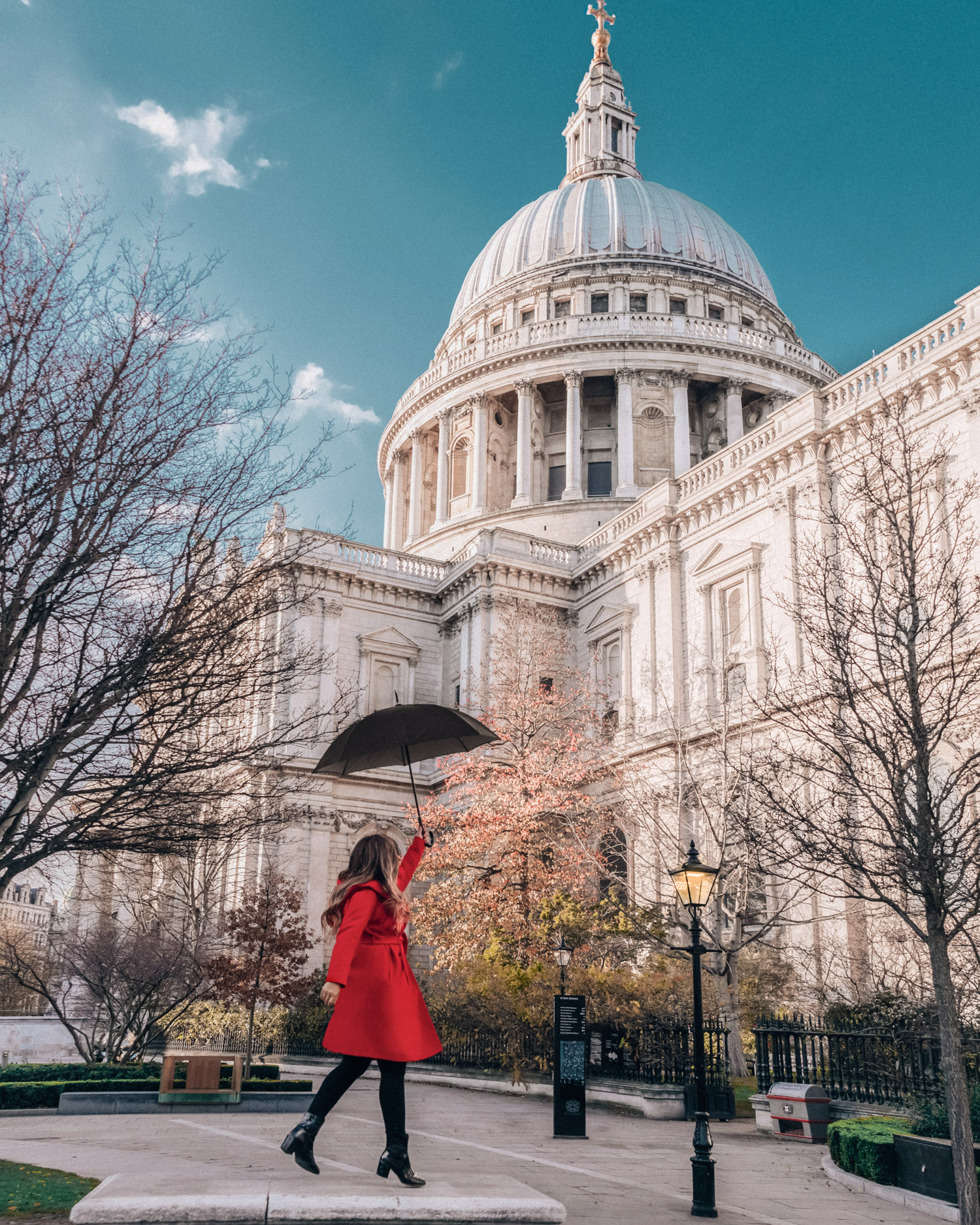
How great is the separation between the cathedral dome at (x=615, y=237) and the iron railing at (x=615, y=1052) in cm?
4751

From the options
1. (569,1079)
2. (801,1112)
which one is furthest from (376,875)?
(801,1112)

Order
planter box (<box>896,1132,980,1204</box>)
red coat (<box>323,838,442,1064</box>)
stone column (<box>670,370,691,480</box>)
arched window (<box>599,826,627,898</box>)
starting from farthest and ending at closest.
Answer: stone column (<box>670,370,691,480</box>) → arched window (<box>599,826,627,898</box>) → planter box (<box>896,1132,980,1204</box>) → red coat (<box>323,838,442,1064</box>)

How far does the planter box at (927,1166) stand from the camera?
421 inches

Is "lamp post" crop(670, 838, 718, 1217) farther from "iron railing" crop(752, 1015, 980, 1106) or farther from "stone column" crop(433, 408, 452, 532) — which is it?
"stone column" crop(433, 408, 452, 532)

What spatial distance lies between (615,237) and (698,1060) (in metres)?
57.1

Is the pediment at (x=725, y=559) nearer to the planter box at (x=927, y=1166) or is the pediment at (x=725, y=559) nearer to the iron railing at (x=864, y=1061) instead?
the iron railing at (x=864, y=1061)

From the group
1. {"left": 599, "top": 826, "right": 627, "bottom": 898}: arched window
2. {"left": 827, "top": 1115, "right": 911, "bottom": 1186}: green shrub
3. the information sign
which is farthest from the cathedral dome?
{"left": 827, "top": 1115, "right": 911, "bottom": 1186}: green shrub

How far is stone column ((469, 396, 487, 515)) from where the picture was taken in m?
53.6

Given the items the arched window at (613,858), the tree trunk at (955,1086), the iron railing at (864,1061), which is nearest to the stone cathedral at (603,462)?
the arched window at (613,858)

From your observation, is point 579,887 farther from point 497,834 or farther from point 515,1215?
point 515,1215

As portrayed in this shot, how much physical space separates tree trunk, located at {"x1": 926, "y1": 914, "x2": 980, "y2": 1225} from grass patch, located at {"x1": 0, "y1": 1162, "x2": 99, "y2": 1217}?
7.33 metres

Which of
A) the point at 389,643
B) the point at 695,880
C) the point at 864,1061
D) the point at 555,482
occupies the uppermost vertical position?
the point at 555,482

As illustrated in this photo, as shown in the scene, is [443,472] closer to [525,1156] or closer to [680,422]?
[680,422]

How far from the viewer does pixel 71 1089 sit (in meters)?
18.0
